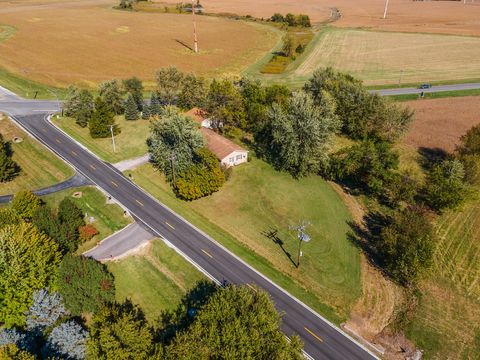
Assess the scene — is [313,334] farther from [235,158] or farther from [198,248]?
[235,158]

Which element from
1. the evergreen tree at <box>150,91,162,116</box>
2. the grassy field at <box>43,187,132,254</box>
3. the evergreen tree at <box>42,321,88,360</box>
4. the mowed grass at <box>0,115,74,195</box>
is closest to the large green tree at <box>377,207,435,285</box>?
the evergreen tree at <box>42,321,88,360</box>

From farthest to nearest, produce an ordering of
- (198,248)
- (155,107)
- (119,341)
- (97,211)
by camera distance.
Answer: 1. (155,107)
2. (97,211)
3. (198,248)
4. (119,341)

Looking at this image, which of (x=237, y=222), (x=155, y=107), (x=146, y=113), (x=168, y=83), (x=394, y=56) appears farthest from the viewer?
(x=394, y=56)

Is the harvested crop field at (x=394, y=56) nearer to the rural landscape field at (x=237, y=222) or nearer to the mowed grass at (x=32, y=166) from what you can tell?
the rural landscape field at (x=237, y=222)

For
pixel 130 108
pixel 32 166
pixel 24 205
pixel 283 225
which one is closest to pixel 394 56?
pixel 130 108

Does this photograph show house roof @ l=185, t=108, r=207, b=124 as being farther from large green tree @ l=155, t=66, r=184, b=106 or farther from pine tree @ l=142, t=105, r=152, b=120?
pine tree @ l=142, t=105, r=152, b=120

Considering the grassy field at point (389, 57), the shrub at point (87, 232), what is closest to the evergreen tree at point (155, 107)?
the shrub at point (87, 232)

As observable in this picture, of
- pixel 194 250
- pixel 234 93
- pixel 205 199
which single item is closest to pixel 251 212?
pixel 205 199
